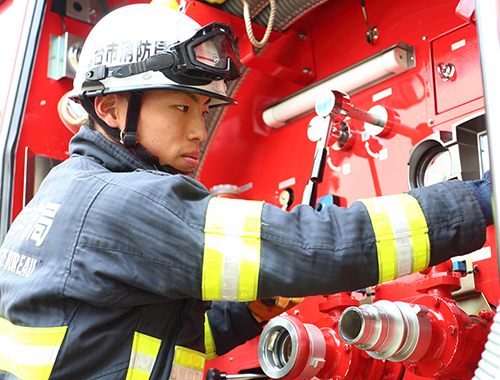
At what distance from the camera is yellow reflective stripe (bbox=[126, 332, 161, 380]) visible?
1316mm

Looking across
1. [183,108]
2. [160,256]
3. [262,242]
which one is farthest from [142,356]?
[183,108]

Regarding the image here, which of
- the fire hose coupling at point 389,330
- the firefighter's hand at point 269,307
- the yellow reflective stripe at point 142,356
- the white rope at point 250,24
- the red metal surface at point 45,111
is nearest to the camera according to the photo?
the yellow reflective stripe at point 142,356

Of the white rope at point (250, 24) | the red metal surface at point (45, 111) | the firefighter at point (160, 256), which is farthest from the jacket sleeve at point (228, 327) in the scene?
the red metal surface at point (45, 111)

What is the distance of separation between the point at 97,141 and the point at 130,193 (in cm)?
29

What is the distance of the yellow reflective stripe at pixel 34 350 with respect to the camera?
1.27 metres

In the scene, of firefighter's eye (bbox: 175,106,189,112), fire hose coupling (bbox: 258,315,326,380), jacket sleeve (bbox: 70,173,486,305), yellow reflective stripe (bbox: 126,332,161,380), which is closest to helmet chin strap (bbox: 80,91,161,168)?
firefighter's eye (bbox: 175,106,189,112)

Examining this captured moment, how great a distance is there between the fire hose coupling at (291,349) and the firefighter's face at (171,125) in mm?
520

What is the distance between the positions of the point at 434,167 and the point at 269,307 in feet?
2.11

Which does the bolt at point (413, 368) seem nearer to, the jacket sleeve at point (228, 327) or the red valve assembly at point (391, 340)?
the red valve assembly at point (391, 340)

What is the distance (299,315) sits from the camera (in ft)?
7.01

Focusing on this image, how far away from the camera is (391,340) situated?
1.51 meters

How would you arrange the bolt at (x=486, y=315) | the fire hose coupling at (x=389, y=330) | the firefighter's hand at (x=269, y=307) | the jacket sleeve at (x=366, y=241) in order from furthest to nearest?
1. the firefighter's hand at (x=269, y=307)
2. the bolt at (x=486, y=315)
3. the fire hose coupling at (x=389, y=330)
4. the jacket sleeve at (x=366, y=241)

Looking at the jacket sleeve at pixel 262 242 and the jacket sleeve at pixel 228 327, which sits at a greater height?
the jacket sleeve at pixel 262 242

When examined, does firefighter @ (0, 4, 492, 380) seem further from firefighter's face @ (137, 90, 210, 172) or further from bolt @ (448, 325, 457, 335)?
bolt @ (448, 325, 457, 335)
